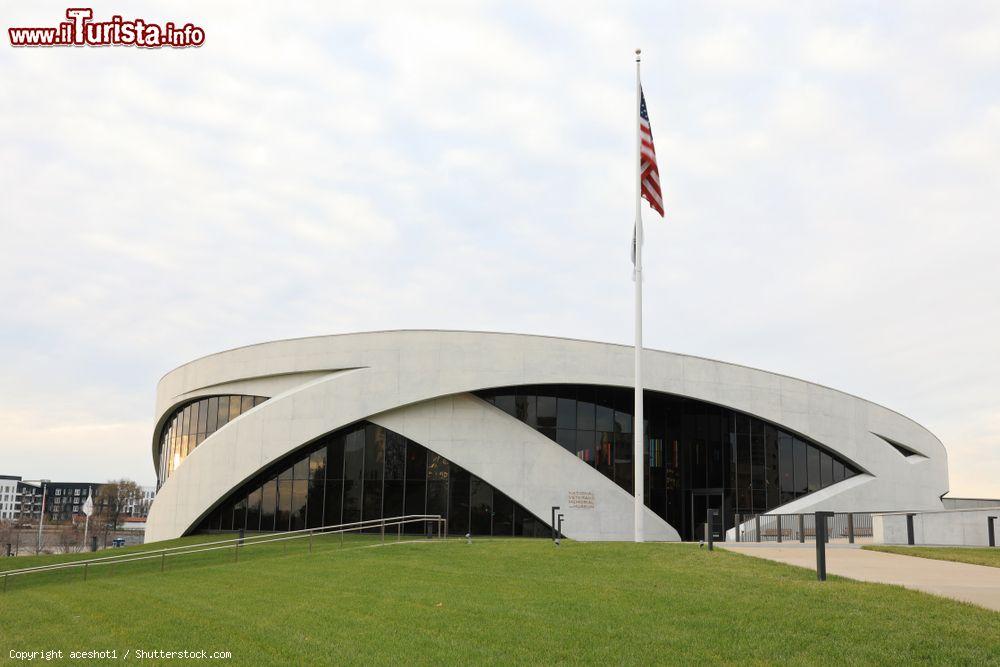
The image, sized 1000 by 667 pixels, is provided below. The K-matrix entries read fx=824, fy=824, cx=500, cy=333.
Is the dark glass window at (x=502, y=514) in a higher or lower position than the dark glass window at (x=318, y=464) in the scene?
lower

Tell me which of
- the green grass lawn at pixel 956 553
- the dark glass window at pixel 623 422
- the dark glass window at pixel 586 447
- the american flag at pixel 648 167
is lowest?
the green grass lawn at pixel 956 553

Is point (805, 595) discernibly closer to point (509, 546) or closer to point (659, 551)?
point (659, 551)

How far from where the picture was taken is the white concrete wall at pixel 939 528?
24281 mm

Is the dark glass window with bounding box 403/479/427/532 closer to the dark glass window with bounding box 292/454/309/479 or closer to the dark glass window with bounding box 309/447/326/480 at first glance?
the dark glass window with bounding box 309/447/326/480

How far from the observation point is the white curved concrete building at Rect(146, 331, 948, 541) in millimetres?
32750

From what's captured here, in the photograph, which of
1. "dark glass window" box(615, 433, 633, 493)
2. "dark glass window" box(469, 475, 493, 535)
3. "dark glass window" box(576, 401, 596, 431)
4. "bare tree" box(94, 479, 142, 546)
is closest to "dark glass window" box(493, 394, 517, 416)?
"dark glass window" box(576, 401, 596, 431)

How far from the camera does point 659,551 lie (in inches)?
776

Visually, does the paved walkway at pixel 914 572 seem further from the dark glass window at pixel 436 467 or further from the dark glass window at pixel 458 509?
the dark glass window at pixel 436 467

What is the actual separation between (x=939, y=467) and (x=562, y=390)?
83.4 ft

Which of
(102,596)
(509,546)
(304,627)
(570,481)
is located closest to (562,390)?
(570,481)

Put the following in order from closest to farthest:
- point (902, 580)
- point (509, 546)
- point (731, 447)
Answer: point (902, 580) < point (509, 546) < point (731, 447)

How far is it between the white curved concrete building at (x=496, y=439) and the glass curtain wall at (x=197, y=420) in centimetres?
14

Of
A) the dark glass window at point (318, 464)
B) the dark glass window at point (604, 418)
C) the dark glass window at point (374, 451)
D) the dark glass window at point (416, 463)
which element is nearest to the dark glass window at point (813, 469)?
the dark glass window at point (604, 418)

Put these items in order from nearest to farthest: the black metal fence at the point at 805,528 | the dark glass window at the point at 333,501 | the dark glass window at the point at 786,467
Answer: the black metal fence at the point at 805,528
the dark glass window at the point at 333,501
the dark glass window at the point at 786,467
